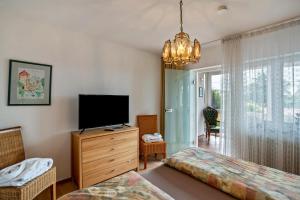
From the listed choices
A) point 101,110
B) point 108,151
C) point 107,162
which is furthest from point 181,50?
point 107,162

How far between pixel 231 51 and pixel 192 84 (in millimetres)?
1334

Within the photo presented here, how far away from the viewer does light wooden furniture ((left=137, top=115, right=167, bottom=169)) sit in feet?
10.6

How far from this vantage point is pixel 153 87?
3.90 metres

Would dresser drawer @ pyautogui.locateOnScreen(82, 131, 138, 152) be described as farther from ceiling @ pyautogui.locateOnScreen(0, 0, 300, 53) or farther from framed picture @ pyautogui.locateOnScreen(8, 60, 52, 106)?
ceiling @ pyautogui.locateOnScreen(0, 0, 300, 53)

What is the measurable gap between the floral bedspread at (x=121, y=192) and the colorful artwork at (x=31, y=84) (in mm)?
1668

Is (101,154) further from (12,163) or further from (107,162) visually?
(12,163)

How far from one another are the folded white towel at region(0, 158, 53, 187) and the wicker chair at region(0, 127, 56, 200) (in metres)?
0.04

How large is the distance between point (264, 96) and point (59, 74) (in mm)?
3105

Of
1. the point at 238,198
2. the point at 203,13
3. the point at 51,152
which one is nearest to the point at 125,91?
the point at 51,152

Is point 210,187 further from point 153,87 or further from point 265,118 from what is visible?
point 153,87

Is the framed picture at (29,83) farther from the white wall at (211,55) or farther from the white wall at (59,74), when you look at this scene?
the white wall at (211,55)

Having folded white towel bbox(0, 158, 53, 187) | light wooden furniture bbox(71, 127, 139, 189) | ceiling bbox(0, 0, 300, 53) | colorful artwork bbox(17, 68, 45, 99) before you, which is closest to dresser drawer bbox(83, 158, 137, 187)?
light wooden furniture bbox(71, 127, 139, 189)

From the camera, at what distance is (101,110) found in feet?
9.07

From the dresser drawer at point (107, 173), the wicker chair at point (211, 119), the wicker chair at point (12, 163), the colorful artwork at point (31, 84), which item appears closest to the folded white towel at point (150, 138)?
the dresser drawer at point (107, 173)
